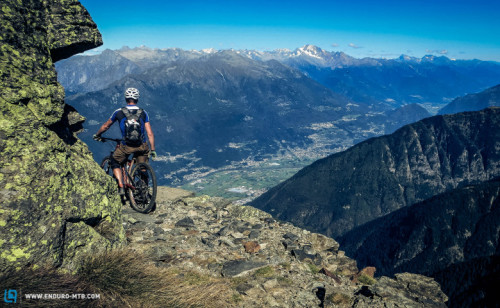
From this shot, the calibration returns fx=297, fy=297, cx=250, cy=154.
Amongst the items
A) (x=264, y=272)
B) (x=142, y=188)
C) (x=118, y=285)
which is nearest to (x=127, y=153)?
(x=142, y=188)

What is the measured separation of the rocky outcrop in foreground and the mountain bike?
3.15 ft

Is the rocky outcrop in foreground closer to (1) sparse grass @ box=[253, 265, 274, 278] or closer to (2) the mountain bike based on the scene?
(1) sparse grass @ box=[253, 265, 274, 278]

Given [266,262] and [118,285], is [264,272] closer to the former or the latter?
[266,262]

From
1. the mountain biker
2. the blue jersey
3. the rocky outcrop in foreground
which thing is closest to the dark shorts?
the mountain biker

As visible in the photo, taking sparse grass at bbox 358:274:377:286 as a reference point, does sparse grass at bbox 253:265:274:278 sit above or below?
above

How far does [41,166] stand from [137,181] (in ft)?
25.2

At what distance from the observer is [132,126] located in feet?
46.1

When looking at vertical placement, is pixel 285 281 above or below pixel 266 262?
above

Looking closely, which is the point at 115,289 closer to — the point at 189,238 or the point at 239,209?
the point at 189,238

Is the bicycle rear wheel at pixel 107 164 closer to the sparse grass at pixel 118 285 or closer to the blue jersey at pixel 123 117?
the blue jersey at pixel 123 117

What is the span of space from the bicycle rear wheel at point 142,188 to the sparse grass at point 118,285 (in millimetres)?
6802

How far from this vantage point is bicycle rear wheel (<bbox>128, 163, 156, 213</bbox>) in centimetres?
1547

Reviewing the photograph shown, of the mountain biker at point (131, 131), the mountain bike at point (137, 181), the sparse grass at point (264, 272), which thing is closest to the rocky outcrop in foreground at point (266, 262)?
the sparse grass at point (264, 272)

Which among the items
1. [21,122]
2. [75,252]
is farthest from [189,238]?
[21,122]
